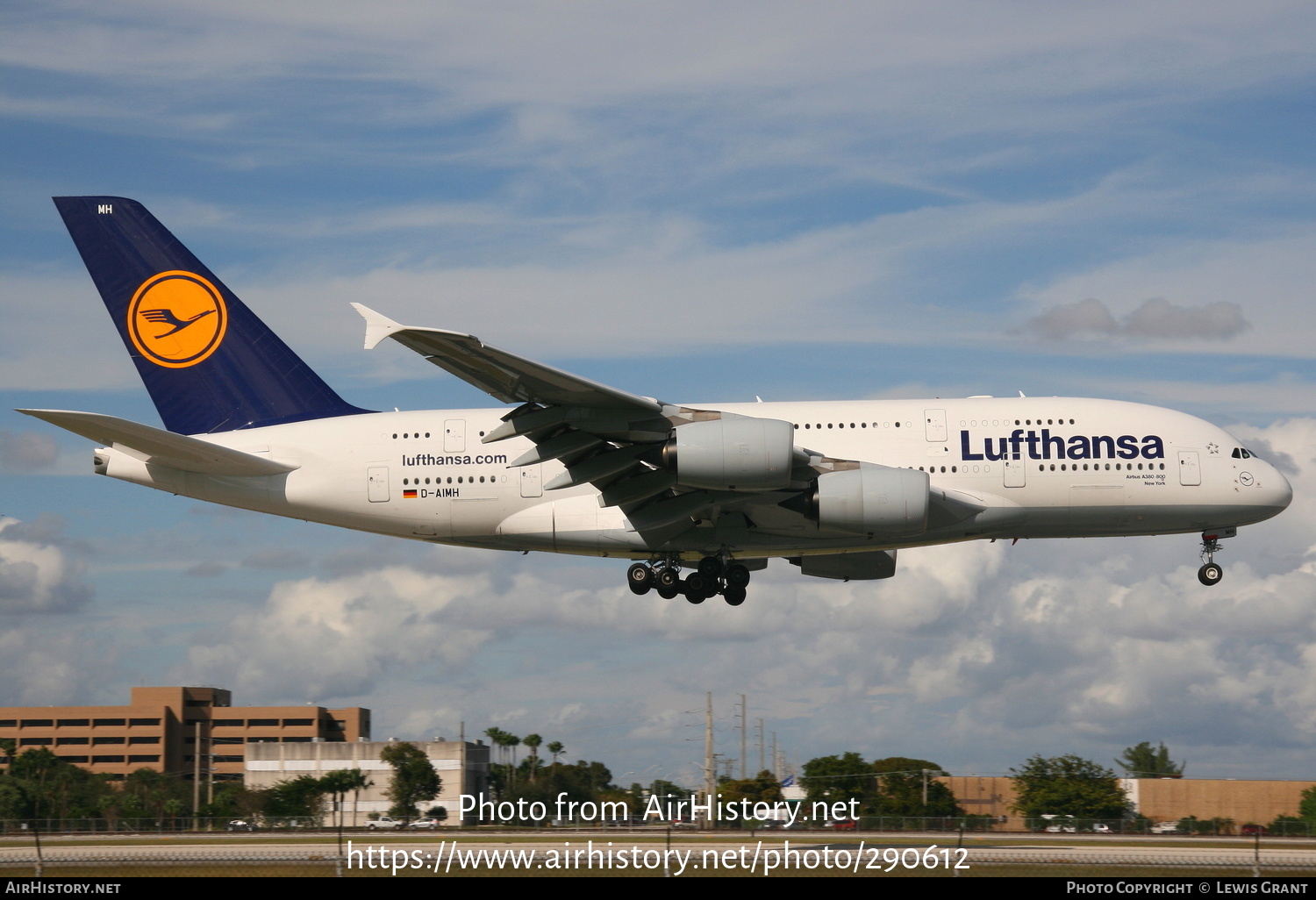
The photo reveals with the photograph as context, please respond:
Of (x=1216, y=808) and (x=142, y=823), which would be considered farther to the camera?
(x=1216, y=808)

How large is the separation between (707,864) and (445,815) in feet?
145

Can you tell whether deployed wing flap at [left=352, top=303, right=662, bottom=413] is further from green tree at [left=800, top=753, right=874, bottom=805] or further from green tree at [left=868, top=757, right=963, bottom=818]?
green tree at [left=800, top=753, right=874, bottom=805]

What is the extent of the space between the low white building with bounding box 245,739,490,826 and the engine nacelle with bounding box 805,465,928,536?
40.3 metres

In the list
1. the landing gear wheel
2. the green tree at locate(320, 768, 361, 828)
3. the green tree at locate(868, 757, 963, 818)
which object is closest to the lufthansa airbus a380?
the landing gear wheel

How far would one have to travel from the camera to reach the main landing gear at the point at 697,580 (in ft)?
105

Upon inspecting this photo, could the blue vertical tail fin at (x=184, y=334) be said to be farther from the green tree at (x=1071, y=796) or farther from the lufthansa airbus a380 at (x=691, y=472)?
the green tree at (x=1071, y=796)

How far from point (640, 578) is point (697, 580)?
1499 millimetres

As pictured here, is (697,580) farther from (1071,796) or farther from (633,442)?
(1071,796)

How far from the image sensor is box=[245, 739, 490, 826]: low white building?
70188 mm

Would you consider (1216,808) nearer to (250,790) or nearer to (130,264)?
(250,790)

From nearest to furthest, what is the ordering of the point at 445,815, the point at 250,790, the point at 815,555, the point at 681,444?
1. the point at 681,444
2. the point at 815,555
3. the point at 445,815
4. the point at 250,790
